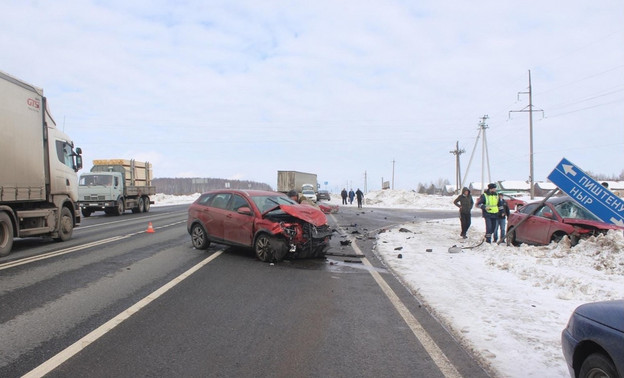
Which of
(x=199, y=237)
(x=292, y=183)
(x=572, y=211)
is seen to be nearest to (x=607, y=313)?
(x=572, y=211)

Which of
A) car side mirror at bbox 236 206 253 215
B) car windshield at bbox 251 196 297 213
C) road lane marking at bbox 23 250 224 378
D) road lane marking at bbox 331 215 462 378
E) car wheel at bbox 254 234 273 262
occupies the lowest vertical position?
road lane marking at bbox 331 215 462 378

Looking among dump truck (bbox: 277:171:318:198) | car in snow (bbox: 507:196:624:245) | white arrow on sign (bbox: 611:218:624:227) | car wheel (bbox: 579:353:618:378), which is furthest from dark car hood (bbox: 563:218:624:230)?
dump truck (bbox: 277:171:318:198)

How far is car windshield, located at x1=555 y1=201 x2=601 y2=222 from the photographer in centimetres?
1002

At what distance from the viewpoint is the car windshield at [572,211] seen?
1002 centimetres

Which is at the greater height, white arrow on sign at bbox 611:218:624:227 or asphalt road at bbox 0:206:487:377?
white arrow on sign at bbox 611:218:624:227

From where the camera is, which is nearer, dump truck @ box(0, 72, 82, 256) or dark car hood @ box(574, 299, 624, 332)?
dark car hood @ box(574, 299, 624, 332)

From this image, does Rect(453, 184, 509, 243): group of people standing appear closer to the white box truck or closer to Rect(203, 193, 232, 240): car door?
Rect(203, 193, 232, 240): car door

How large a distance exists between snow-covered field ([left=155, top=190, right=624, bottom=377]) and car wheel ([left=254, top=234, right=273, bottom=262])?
8.73ft

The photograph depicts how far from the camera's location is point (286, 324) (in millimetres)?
5113

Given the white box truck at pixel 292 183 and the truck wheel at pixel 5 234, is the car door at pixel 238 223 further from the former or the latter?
the white box truck at pixel 292 183

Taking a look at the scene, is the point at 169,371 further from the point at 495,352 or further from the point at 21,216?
the point at 21,216

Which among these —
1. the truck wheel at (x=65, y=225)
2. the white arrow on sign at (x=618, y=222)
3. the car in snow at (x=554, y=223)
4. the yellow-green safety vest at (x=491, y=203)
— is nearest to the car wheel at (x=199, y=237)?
the truck wheel at (x=65, y=225)

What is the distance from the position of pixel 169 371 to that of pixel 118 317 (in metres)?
1.86

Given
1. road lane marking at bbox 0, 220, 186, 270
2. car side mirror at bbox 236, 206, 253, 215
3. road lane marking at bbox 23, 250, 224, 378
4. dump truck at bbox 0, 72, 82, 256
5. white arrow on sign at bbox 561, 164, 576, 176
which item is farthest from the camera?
dump truck at bbox 0, 72, 82, 256
